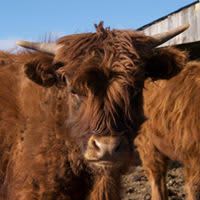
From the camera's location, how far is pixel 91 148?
474cm

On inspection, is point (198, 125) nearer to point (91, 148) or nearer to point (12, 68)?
point (12, 68)

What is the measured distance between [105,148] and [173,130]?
233 inches

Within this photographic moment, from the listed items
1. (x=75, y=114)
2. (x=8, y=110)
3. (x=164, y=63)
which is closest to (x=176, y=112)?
(x=164, y=63)

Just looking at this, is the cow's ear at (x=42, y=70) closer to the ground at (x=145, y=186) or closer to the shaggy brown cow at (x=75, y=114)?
the shaggy brown cow at (x=75, y=114)

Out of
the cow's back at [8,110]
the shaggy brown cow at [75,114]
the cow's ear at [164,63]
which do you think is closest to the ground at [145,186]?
the cow's ear at [164,63]

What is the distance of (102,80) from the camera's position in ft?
16.3

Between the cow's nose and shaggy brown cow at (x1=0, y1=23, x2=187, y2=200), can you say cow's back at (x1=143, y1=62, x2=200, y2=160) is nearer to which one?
shaggy brown cow at (x1=0, y1=23, x2=187, y2=200)

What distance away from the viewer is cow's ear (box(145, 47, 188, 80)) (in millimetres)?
5656

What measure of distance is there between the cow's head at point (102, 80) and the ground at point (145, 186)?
560cm

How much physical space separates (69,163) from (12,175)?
54 centimetres

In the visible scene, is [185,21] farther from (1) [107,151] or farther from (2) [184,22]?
(1) [107,151]

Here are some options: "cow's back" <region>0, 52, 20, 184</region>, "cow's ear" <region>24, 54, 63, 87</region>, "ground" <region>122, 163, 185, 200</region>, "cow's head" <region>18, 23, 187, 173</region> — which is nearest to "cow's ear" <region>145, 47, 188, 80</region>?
"cow's head" <region>18, 23, 187, 173</region>

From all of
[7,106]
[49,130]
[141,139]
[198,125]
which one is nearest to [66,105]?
[49,130]

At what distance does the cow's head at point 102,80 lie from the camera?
4758 millimetres
